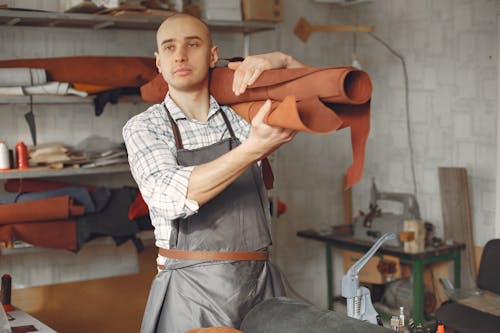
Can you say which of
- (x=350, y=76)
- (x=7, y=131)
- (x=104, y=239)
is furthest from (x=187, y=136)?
(x=7, y=131)

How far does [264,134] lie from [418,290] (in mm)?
2939

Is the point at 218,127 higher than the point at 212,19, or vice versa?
the point at 212,19

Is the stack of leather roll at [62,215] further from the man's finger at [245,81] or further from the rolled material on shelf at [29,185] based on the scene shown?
the man's finger at [245,81]

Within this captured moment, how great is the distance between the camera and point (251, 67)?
7.80ft

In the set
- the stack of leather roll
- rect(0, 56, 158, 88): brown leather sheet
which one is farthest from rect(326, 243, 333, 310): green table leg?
rect(0, 56, 158, 88): brown leather sheet

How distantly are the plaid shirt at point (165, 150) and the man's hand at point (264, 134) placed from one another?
25cm

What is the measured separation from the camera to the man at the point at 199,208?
92.2 inches

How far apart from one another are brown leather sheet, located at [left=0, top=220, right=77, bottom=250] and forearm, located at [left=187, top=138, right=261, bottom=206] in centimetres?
215

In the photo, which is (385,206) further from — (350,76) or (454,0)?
(350,76)

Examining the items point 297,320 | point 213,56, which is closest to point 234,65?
point 213,56

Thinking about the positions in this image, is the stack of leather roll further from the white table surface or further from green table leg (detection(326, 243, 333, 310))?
green table leg (detection(326, 243, 333, 310))

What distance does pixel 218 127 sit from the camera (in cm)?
260

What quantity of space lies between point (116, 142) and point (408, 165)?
212 centimetres

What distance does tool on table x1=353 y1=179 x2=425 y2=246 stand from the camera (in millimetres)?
4758
